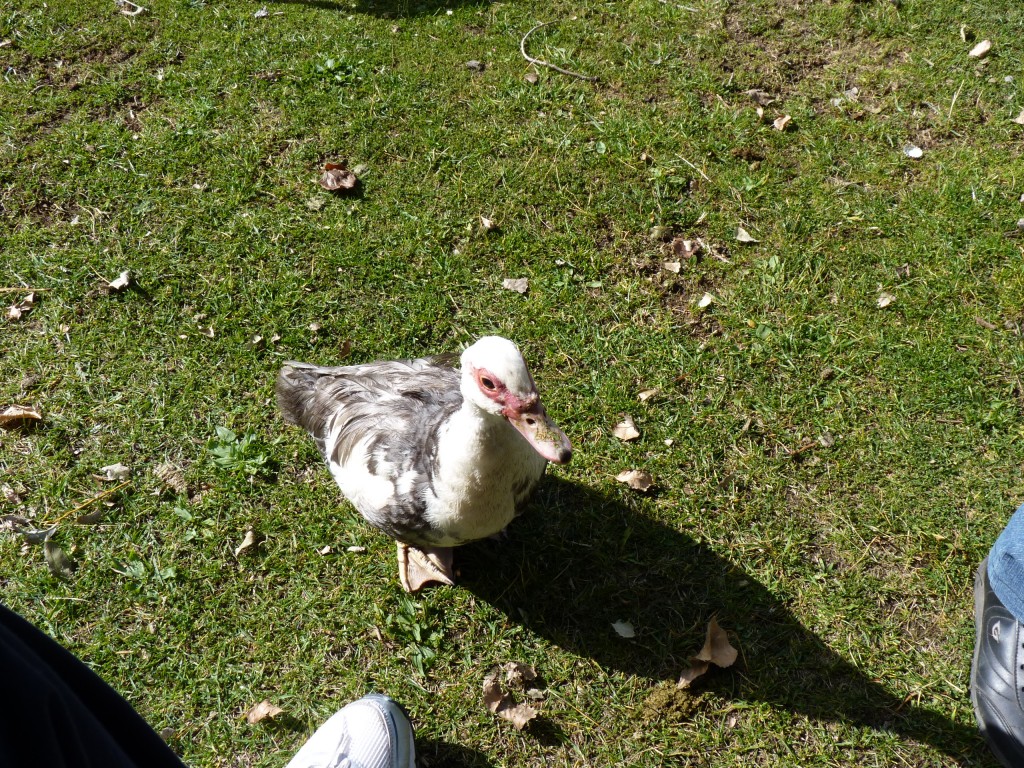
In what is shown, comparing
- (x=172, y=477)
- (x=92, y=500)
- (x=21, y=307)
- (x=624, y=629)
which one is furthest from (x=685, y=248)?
(x=21, y=307)

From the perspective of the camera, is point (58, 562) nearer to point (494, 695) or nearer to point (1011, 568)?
point (494, 695)

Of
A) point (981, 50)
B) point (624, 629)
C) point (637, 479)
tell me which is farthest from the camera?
point (981, 50)

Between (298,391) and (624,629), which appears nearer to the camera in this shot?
(624,629)

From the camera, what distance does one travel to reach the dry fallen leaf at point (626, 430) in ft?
12.0

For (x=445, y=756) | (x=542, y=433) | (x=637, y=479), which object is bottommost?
(x=445, y=756)

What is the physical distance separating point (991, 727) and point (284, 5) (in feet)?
20.7

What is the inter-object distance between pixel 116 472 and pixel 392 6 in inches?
161

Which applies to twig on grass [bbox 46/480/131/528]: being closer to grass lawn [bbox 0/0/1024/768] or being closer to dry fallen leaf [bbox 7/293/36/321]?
grass lawn [bbox 0/0/1024/768]

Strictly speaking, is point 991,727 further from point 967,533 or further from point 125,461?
point 125,461

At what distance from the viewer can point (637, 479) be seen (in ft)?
11.5

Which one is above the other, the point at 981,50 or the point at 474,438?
the point at 981,50

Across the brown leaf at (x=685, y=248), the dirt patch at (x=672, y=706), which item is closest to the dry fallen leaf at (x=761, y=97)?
the brown leaf at (x=685, y=248)

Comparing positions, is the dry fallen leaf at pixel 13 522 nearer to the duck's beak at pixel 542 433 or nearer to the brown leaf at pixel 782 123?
the duck's beak at pixel 542 433

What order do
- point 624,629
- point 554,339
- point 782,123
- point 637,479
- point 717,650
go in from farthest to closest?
1. point 782,123
2. point 554,339
3. point 637,479
4. point 624,629
5. point 717,650
